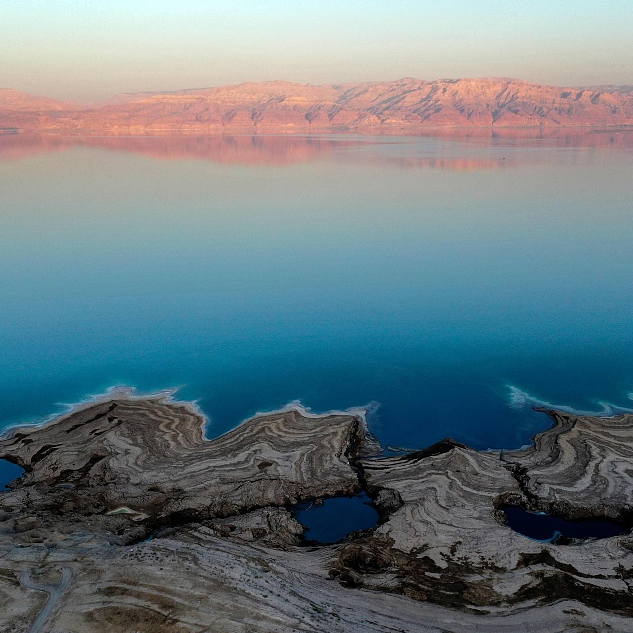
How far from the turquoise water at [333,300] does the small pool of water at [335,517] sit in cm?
450

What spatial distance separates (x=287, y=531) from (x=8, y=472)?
10.9 metres

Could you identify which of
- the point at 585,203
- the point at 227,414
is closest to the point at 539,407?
the point at 227,414

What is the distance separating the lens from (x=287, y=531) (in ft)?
58.9

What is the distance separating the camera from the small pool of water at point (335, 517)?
18312 mm

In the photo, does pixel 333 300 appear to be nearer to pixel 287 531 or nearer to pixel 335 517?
pixel 335 517

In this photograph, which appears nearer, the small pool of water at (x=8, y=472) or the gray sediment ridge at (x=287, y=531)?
the gray sediment ridge at (x=287, y=531)

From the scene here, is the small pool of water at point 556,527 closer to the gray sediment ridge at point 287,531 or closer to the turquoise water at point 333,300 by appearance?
the gray sediment ridge at point 287,531

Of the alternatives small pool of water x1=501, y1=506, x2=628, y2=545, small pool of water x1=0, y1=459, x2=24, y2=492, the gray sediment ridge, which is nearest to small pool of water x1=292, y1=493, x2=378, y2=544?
the gray sediment ridge

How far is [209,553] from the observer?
15.4 m

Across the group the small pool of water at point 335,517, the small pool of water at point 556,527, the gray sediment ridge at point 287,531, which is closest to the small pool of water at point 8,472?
the gray sediment ridge at point 287,531

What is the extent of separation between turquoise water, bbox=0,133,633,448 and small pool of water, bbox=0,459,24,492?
124 inches

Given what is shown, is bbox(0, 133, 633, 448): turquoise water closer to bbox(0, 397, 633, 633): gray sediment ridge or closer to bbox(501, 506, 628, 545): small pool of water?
bbox(0, 397, 633, 633): gray sediment ridge

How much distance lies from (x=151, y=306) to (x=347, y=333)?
1327cm

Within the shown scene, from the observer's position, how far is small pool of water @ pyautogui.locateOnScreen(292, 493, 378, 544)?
18.3m
